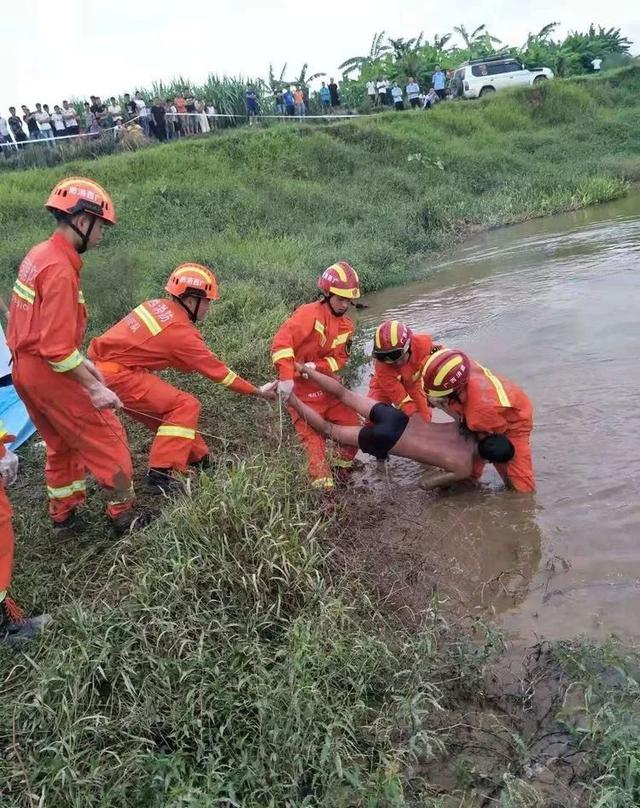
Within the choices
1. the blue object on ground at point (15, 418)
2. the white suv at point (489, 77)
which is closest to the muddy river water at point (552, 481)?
the blue object on ground at point (15, 418)

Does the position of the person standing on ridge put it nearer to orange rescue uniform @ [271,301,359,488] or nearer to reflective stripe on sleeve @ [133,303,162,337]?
orange rescue uniform @ [271,301,359,488]

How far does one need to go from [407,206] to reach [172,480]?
507 inches

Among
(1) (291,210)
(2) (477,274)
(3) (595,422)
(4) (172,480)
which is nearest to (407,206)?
(1) (291,210)

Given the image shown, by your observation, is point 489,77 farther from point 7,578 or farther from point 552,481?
point 7,578

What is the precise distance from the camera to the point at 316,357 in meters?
5.48

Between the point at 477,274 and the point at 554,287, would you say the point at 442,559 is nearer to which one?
the point at 554,287

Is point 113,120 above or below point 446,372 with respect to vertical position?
below

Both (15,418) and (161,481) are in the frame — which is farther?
(15,418)

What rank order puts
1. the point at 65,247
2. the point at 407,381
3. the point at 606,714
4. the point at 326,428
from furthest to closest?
the point at 407,381
the point at 326,428
the point at 65,247
the point at 606,714

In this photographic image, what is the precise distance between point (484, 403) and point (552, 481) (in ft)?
2.72

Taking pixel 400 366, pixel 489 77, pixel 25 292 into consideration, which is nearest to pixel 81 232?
pixel 25 292

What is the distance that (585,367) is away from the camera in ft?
22.1

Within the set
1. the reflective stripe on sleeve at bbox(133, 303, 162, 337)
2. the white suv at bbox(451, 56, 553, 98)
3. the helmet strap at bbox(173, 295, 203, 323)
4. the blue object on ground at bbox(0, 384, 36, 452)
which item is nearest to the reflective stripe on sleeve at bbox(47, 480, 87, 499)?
the reflective stripe on sleeve at bbox(133, 303, 162, 337)

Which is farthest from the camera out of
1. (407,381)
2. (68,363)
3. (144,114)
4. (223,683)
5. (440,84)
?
(440,84)
